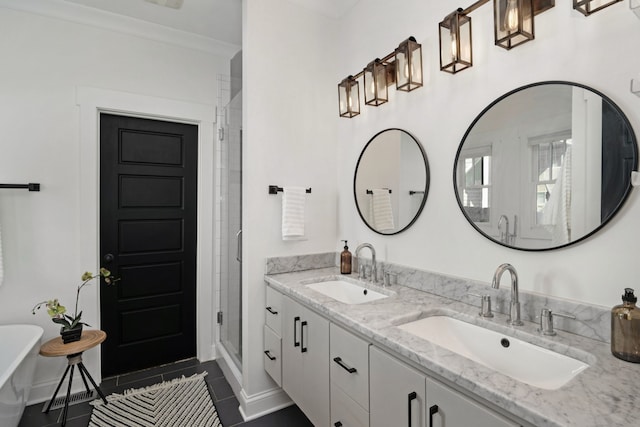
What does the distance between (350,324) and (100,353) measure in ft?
7.37

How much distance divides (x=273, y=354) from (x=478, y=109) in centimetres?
179

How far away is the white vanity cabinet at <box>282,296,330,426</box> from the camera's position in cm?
155

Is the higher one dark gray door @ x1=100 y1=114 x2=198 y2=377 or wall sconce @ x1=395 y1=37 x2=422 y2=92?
wall sconce @ x1=395 y1=37 x2=422 y2=92

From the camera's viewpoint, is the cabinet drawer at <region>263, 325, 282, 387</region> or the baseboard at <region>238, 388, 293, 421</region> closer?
the cabinet drawer at <region>263, 325, 282, 387</region>

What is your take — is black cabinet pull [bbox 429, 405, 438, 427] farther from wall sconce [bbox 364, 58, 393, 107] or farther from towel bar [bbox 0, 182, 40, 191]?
towel bar [bbox 0, 182, 40, 191]

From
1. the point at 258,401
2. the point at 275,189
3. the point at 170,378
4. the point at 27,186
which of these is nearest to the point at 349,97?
the point at 275,189

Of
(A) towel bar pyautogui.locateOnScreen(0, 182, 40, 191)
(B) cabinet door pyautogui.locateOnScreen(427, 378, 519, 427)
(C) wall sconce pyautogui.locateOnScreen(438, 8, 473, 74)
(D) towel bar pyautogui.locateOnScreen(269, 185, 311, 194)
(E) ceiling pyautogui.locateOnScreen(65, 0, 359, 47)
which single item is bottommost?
(B) cabinet door pyautogui.locateOnScreen(427, 378, 519, 427)

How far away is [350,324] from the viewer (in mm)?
1341

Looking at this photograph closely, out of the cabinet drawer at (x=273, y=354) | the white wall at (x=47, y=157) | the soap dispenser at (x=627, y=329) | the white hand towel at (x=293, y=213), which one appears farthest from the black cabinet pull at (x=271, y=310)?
the soap dispenser at (x=627, y=329)

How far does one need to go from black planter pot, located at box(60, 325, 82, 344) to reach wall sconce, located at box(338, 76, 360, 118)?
91.5 inches

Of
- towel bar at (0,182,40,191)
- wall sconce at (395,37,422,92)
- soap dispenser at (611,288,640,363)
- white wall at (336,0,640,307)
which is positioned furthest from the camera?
towel bar at (0,182,40,191)

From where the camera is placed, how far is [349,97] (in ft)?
7.35

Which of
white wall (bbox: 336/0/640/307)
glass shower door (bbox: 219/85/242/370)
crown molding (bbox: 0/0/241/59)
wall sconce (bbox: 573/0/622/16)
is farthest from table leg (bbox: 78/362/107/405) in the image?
wall sconce (bbox: 573/0/622/16)

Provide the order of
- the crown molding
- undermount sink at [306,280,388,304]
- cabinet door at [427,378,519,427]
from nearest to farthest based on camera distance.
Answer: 1. cabinet door at [427,378,519,427]
2. undermount sink at [306,280,388,304]
3. the crown molding
